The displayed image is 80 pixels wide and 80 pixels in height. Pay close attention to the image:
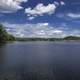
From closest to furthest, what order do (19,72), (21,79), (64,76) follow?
1. (21,79)
2. (64,76)
3. (19,72)

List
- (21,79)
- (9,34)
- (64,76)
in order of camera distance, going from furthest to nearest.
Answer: (9,34)
(64,76)
(21,79)

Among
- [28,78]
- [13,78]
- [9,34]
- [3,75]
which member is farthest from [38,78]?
[9,34]

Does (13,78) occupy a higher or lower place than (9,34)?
lower

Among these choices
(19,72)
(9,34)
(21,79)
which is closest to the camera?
(21,79)

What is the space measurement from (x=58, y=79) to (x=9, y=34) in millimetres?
58922

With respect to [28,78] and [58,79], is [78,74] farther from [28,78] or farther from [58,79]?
[28,78]

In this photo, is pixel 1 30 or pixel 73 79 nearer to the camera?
pixel 73 79

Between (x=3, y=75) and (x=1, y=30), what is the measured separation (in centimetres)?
6072

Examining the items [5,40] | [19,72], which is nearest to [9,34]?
[5,40]

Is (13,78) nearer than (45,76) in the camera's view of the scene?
Yes

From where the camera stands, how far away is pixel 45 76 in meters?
18.7

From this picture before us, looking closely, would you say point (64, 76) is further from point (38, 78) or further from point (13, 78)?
point (13, 78)

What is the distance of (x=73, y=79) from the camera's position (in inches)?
689

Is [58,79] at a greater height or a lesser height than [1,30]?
lesser
